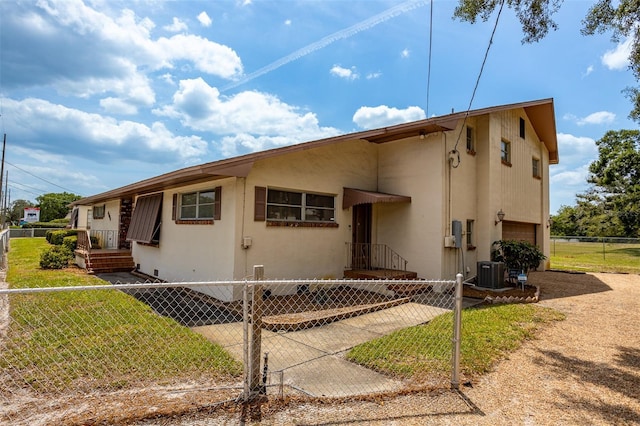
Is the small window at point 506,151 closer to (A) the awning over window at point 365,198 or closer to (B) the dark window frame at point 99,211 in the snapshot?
(A) the awning over window at point 365,198

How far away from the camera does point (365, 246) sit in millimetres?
11000

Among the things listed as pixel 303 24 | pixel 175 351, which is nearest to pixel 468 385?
pixel 175 351

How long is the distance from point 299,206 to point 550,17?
21.8ft

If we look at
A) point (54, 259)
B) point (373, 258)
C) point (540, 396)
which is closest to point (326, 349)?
point (540, 396)

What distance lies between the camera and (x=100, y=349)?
453 centimetres

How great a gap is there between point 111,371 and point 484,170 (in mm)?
10973

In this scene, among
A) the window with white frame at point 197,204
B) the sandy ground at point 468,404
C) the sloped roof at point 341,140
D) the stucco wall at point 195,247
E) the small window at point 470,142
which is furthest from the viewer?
the small window at point 470,142

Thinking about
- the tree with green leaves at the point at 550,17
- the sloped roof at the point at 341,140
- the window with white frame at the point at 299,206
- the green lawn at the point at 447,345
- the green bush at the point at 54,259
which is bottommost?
the green lawn at the point at 447,345

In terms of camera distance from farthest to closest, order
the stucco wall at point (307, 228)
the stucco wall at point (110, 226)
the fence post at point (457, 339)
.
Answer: the stucco wall at point (110, 226)
the stucco wall at point (307, 228)
the fence post at point (457, 339)

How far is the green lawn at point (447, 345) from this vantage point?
426cm

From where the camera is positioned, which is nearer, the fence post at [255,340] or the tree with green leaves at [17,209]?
Result: the fence post at [255,340]

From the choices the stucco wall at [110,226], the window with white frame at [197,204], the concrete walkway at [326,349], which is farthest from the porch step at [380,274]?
the stucco wall at [110,226]

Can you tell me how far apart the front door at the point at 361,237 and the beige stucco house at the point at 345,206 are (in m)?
0.03

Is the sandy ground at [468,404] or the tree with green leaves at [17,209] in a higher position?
the tree with green leaves at [17,209]
